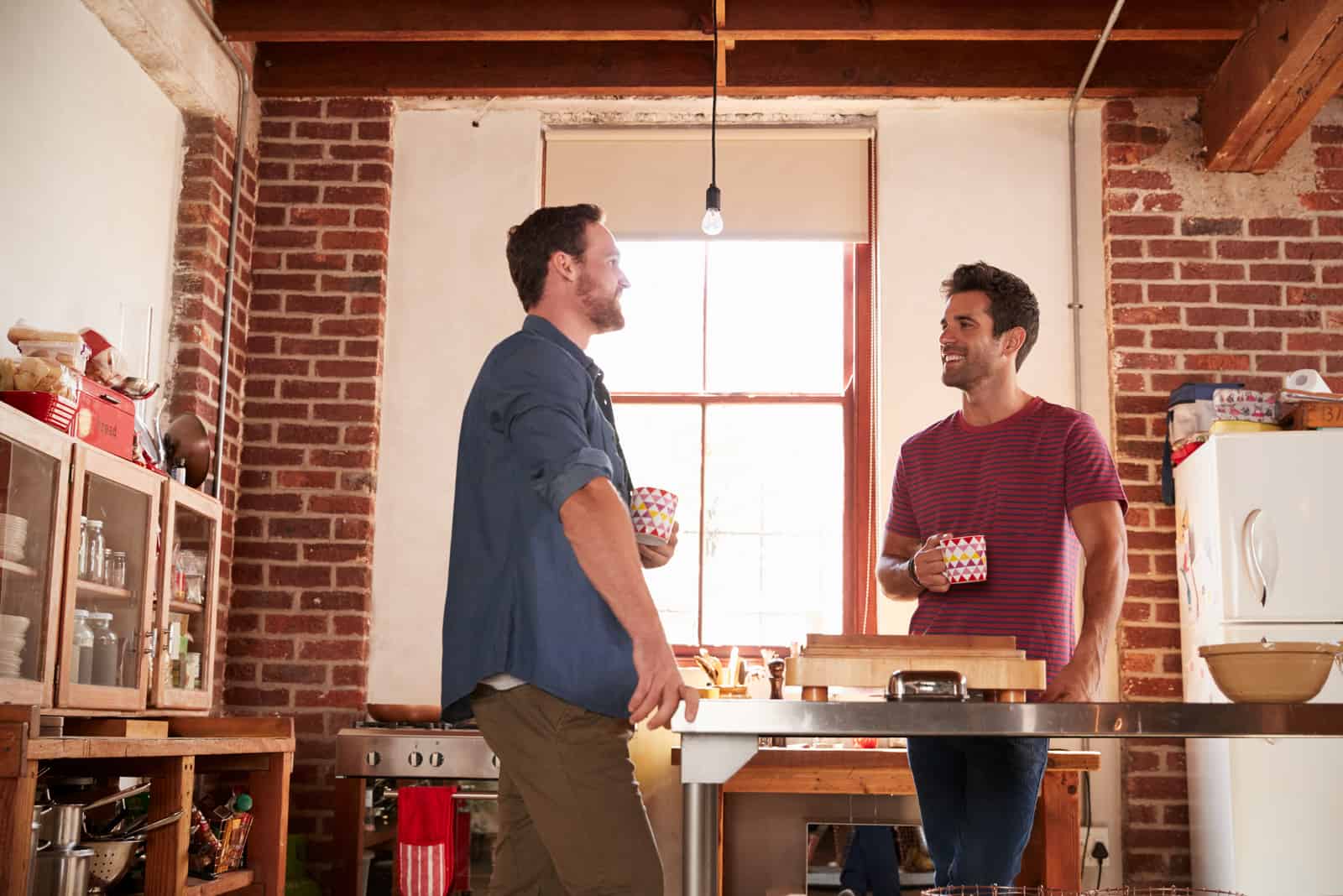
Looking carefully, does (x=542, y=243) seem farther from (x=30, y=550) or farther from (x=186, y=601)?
(x=186, y=601)

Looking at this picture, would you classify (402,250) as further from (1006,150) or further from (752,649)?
(1006,150)

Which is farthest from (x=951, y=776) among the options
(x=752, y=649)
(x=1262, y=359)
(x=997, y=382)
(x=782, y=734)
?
(x=1262, y=359)

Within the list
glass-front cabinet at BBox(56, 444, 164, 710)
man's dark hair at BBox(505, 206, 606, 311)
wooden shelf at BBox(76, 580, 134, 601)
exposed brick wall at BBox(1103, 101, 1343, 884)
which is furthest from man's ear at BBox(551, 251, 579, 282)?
exposed brick wall at BBox(1103, 101, 1343, 884)

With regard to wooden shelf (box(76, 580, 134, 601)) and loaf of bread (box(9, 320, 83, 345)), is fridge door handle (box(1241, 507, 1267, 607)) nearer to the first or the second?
wooden shelf (box(76, 580, 134, 601))

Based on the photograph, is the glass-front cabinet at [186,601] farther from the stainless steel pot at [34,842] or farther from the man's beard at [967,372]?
the man's beard at [967,372]

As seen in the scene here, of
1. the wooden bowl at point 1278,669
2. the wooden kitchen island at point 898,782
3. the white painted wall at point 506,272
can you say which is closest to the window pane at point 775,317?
the white painted wall at point 506,272

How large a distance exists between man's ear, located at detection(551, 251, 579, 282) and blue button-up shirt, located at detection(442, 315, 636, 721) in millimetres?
219

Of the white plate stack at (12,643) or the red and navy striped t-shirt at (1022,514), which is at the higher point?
the red and navy striped t-shirt at (1022,514)

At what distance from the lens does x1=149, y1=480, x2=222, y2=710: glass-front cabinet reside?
3812 millimetres

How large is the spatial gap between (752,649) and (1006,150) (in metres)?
2.06

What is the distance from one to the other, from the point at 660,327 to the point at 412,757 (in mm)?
1900

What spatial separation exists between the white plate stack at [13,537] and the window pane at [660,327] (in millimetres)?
2571

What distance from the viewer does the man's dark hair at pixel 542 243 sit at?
243cm

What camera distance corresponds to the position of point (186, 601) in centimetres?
410
